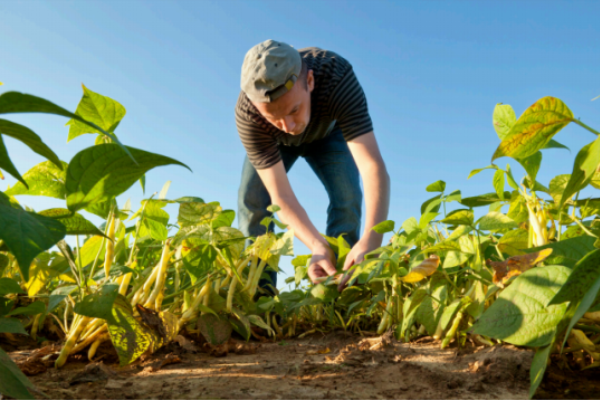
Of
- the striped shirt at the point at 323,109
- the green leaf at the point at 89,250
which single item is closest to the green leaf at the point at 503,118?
the green leaf at the point at 89,250

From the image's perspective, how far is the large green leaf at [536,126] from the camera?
2.38ft

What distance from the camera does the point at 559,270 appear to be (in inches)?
28.6

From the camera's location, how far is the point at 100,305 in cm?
87

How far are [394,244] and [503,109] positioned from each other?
578mm

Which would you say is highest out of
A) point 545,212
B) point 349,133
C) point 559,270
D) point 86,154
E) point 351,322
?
point 349,133

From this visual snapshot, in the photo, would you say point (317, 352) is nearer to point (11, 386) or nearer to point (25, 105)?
point (11, 386)

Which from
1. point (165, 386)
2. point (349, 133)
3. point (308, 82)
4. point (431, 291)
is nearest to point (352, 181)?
point (349, 133)

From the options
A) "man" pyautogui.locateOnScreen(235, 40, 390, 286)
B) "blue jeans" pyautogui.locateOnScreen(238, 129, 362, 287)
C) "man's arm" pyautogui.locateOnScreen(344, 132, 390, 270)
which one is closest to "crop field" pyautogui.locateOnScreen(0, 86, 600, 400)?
"man" pyautogui.locateOnScreen(235, 40, 390, 286)

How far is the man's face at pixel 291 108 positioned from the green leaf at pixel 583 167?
1.57m

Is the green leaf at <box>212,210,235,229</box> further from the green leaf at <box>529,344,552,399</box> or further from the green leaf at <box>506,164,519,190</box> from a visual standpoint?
the green leaf at <box>529,344,552,399</box>

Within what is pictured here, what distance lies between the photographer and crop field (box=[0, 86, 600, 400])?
0.69 meters

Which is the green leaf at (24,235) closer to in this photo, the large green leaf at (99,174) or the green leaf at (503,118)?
the large green leaf at (99,174)

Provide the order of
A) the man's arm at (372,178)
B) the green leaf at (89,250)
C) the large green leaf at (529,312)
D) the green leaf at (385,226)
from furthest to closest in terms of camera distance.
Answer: the man's arm at (372,178) → the green leaf at (385,226) → the green leaf at (89,250) → the large green leaf at (529,312)

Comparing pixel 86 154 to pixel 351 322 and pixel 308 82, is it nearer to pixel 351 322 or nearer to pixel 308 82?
pixel 351 322
